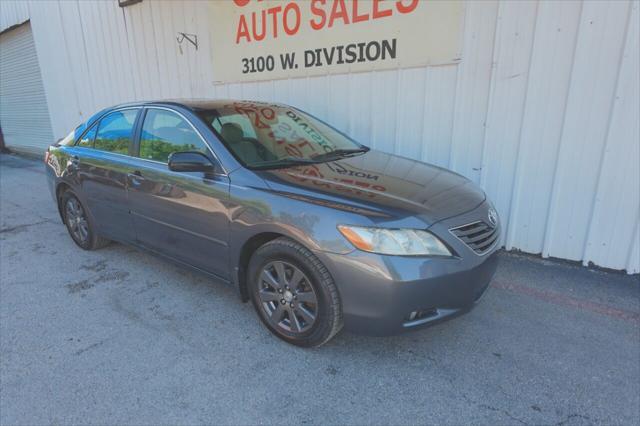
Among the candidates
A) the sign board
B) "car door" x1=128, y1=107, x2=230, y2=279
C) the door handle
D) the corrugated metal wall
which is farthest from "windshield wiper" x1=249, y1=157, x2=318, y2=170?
the sign board

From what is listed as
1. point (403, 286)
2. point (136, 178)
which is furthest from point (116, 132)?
point (403, 286)

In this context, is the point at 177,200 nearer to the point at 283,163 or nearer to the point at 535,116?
the point at 283,163

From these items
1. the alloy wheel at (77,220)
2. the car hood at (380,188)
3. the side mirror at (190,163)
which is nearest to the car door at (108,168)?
the alloy wheel at (77,220)

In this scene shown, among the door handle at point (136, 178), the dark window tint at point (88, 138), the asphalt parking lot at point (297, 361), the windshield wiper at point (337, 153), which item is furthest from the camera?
the dark window tint at point (88, 138)

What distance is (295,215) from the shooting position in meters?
2.36

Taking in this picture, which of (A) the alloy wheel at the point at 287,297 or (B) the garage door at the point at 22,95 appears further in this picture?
(B) the garage door at the point at 22,95

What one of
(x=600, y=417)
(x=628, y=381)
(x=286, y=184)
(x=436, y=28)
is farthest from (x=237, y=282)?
(x=436, y=28)

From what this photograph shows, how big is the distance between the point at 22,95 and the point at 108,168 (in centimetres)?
1170

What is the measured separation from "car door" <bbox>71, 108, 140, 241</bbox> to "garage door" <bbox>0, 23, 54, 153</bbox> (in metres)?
9.06

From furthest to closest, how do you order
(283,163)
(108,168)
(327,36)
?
(327,36)
(108,168)
(283,163)

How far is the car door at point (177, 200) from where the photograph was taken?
109 inches

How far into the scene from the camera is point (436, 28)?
4.00 metres

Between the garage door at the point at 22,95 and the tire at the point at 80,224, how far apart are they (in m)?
8.49

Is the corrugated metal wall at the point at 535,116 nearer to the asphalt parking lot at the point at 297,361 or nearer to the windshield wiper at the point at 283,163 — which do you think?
the asphalt parking lot at the point at 297,361
